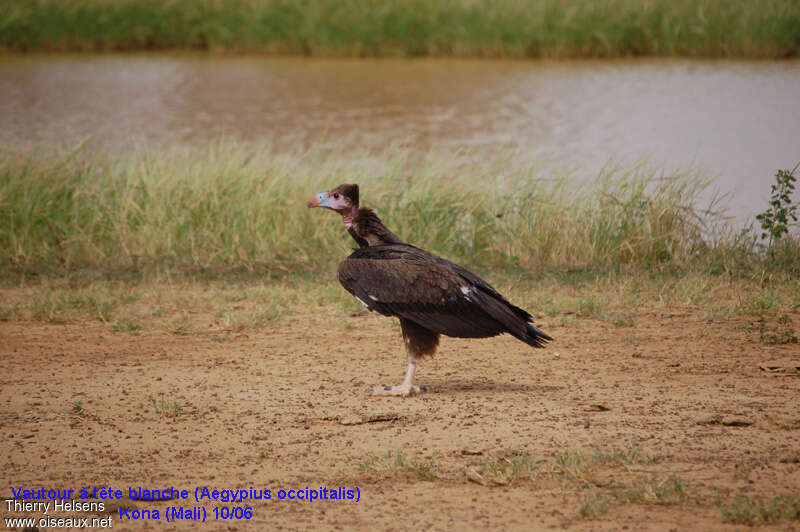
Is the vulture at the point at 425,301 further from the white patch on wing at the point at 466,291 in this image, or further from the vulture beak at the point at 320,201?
the vulture beak at the point at 320,201

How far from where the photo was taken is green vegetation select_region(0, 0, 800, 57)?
20422 mm

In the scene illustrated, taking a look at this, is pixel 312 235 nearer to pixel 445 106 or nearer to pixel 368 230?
pixel 368 230

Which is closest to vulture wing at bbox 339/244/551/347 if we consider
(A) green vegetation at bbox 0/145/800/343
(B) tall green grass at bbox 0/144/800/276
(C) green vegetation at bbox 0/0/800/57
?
(A) green vegetation at bbox 0/145/800/343

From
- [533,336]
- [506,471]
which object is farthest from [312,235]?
[506,471]

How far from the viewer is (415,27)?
2358 cm

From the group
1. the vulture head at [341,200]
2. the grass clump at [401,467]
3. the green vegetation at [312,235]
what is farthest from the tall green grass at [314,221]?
the grass clump at [401,467]

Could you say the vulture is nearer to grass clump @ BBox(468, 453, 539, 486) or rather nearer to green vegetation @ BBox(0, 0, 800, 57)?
grass clump @ BBox(468, 453, 539, 486)

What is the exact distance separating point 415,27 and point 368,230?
1835cm

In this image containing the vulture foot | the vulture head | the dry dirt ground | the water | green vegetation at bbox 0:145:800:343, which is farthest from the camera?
the water

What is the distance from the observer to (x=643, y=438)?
4.98 metres

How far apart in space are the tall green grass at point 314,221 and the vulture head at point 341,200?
360 cm

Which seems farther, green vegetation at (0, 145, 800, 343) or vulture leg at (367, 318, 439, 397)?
green vegetation at (0, 145, 800, 343)

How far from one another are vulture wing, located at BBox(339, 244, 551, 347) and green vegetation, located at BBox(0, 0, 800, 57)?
16.4m

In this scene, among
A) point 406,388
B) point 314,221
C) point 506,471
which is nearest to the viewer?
point 506,471
